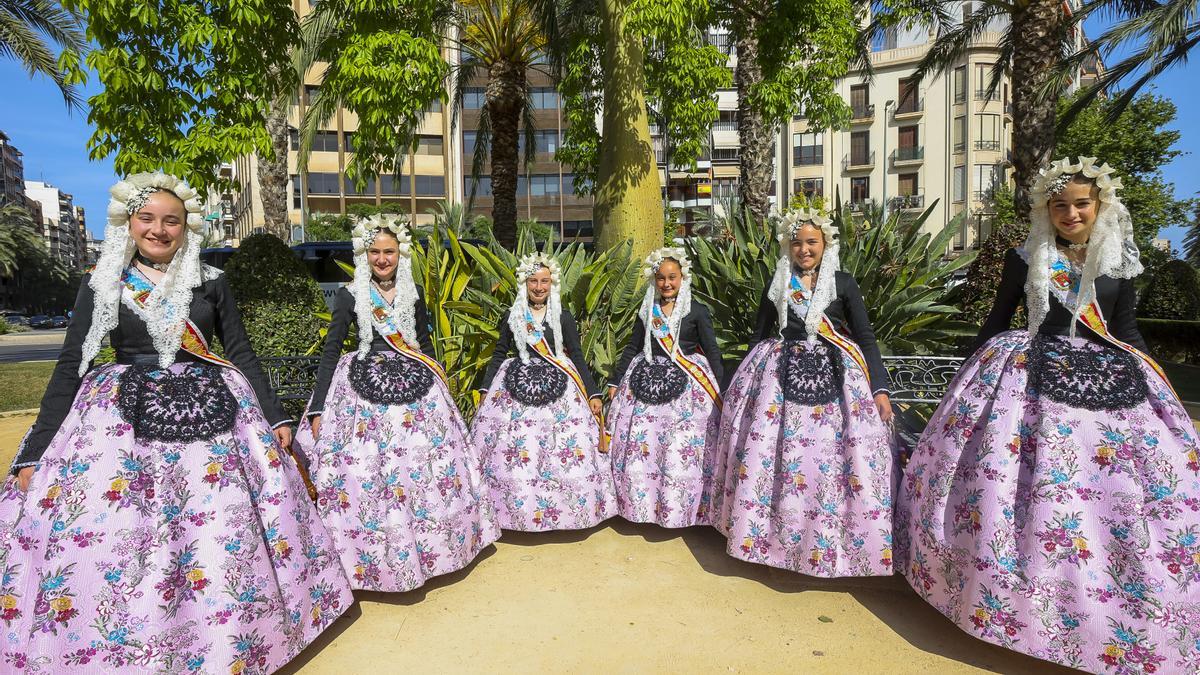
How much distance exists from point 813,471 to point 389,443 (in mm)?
2272

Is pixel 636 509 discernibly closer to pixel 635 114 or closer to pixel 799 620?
pixel 799 620

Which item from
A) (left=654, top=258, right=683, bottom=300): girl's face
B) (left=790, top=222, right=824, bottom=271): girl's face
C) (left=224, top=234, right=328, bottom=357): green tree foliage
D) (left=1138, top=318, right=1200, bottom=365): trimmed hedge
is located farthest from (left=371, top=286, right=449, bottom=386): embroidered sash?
(left=1138, top=318, right=1200, bottom=365): trimmed hedge

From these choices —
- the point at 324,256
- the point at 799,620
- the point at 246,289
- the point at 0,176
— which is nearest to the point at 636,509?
the point at 799,620

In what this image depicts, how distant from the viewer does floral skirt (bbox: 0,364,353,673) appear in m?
2.46

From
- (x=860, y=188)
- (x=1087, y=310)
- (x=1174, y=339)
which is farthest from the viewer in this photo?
(x=860, y=188)

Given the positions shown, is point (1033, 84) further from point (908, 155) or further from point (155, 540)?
point (908, 155)

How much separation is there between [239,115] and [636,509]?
187 inches

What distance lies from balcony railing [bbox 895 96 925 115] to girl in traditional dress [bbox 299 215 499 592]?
40186 mm

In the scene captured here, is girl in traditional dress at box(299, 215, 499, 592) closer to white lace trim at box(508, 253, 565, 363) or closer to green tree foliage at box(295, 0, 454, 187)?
white lace trim at box(508, 253, 565, 363)

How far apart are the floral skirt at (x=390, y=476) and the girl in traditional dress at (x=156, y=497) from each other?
43 centimetres

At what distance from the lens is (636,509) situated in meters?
4.43

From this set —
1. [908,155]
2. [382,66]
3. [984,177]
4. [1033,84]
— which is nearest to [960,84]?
[908,155]

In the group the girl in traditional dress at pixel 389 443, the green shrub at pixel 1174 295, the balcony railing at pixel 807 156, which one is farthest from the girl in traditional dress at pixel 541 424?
the balcony railing at pixel 807 156

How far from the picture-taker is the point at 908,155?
3816 cm
